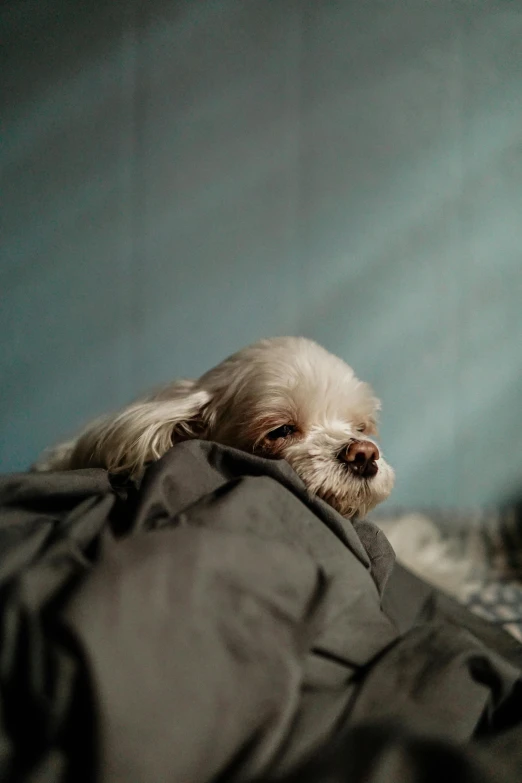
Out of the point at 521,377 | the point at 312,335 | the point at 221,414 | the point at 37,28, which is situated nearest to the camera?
the point at 221,414

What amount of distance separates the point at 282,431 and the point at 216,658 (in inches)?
21.5

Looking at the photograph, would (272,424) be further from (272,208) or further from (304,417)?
(272,208)

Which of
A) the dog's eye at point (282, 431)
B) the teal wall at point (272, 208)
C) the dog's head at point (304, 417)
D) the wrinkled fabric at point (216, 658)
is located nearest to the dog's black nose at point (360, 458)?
the dog's head at point (304, 417)

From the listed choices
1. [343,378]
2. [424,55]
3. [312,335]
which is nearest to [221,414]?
[343,378]

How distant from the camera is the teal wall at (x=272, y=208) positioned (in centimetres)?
152

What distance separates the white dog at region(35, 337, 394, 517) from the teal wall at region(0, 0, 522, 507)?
0.64 meters

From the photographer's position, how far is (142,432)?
2.73 feet

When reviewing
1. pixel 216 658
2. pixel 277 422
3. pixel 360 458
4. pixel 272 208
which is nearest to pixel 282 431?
pixel 277 422

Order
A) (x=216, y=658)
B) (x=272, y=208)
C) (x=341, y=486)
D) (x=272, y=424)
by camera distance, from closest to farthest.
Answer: (x=216, y=658) < (x=341, y=486) < (x=272, y=424) < (x=272, y=208)

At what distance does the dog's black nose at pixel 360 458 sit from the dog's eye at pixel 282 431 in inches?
5.1

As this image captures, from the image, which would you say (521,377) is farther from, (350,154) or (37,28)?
(37,28)

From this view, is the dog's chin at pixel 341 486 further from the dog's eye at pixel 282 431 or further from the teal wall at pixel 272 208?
the teal wall at pixel 272 208

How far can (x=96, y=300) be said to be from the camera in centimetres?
155

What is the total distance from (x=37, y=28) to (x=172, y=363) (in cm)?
115
